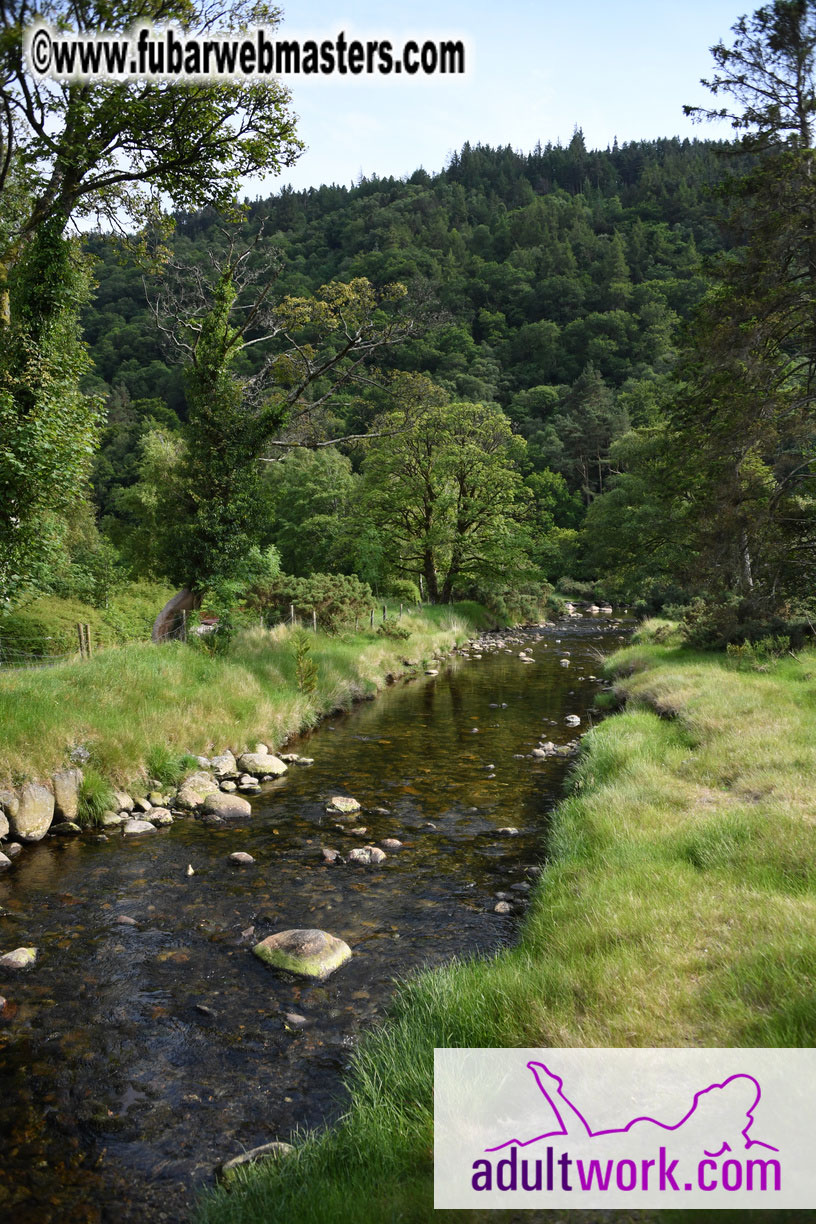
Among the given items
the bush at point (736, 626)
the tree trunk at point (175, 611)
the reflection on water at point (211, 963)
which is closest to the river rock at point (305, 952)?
the reflection on water at point (211, 963)

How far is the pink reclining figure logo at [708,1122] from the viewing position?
3.13 meters

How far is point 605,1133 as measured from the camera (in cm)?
334

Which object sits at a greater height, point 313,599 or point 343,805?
point 313,599

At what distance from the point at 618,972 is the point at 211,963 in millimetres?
4141

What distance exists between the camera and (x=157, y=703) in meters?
13.4

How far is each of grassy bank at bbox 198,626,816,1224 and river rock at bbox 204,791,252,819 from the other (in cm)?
524

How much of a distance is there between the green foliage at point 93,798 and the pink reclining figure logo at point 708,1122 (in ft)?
29.5

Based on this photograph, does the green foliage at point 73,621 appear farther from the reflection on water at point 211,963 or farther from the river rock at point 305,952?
the river rock at point 305,952

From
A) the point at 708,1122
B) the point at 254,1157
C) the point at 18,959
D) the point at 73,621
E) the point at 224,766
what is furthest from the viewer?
the point at 73,621

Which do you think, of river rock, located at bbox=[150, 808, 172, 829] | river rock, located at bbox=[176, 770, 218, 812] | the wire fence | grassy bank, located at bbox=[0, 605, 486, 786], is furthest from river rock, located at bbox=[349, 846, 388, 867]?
the wire fence

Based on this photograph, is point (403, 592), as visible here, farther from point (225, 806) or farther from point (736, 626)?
point (225, 806)

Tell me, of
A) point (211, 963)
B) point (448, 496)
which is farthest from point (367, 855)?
point (448, 496)

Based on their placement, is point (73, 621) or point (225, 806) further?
point (73, 621)

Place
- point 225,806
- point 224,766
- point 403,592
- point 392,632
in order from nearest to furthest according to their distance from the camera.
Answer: point 225,806 < point 224,766 < point 392,632 < point 403,592
